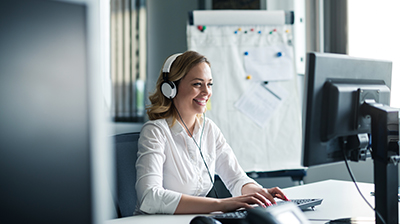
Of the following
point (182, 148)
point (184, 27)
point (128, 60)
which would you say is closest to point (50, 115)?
point (182, 148)

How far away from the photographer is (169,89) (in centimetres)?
146

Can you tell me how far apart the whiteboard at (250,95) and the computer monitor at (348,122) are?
4.11 feet

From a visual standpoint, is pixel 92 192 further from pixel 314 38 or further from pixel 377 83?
pixel 314 38

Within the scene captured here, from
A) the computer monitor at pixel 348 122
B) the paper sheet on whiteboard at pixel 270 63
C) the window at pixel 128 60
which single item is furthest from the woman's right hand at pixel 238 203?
the window at pixel 128 60

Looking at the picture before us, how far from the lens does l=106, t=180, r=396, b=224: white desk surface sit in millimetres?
1001

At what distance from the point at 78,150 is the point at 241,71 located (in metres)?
1.96

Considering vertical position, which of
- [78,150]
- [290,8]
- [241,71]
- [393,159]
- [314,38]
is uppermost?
[290,8]

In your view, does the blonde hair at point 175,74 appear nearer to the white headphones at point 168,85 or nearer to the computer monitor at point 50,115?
the white headphones at point 168,85

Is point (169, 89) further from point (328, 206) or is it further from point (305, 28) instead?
point (305, 28)

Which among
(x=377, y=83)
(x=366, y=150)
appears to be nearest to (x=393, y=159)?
(x=366, y=150)

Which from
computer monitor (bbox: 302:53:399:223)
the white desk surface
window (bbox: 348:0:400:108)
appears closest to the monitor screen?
computer monitor (bbox: 302:53:399:223)

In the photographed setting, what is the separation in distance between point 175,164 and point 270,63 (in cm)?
111

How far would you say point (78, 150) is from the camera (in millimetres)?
257

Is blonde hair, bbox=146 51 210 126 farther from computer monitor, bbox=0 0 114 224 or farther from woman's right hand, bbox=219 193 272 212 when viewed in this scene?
computer monitor, bbox=0 0 114 224
